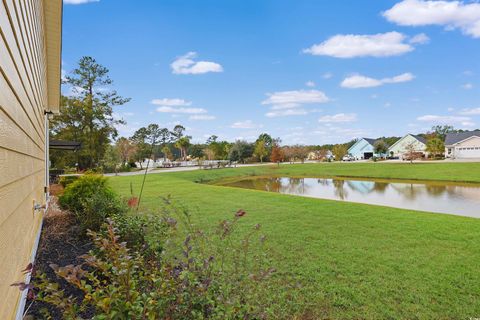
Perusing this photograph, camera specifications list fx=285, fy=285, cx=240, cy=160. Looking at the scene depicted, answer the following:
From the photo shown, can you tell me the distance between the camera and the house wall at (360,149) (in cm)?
5130

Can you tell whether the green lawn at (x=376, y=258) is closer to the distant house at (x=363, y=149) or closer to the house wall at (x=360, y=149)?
the distant house at (x=363, y=149)

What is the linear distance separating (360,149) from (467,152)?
16974 millimetres

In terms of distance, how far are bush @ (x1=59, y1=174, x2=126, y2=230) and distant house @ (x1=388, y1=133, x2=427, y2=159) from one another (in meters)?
44.5

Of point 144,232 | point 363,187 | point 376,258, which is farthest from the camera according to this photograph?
point 363,187

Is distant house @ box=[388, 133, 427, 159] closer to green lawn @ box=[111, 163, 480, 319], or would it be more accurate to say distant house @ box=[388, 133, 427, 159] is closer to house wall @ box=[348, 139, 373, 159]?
house wall @ box=[348, 139, 373, 159]

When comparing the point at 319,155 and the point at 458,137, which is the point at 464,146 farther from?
the point at 319,155

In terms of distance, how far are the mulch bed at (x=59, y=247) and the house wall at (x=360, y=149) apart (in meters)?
51.9

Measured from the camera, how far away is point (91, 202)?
15.7ft

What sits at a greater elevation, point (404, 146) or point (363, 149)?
point (404, 146)

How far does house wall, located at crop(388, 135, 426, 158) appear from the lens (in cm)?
4380

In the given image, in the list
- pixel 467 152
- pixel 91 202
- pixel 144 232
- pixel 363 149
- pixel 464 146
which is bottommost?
pixel 144 232

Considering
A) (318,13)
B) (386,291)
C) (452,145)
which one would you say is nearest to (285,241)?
(386,291)

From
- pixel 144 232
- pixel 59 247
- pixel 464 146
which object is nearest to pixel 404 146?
pixel 464 146

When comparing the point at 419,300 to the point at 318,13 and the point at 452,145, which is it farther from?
the point at 452,145
